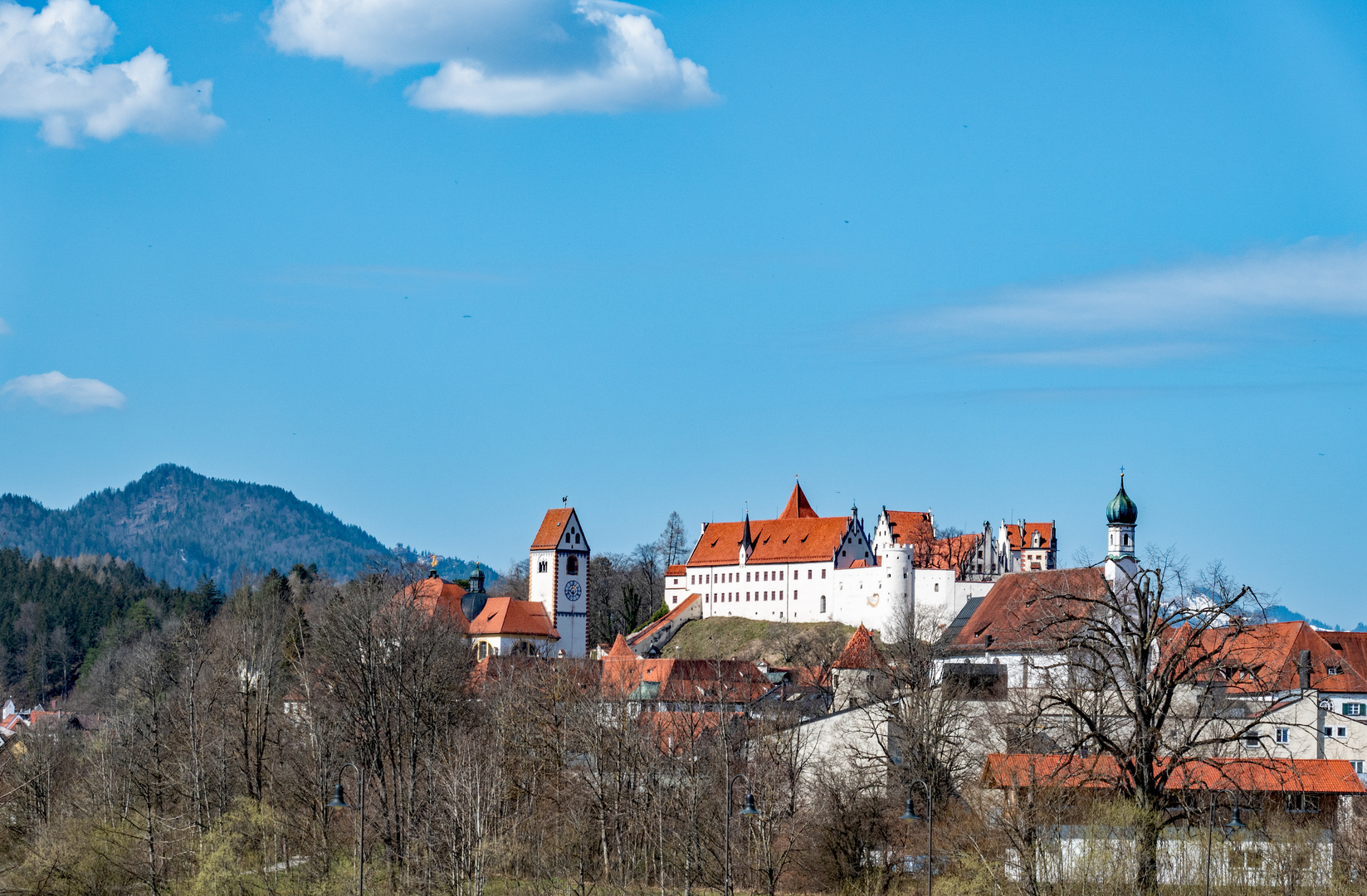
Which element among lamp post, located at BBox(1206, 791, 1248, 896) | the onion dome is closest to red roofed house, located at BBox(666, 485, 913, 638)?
the onion dome

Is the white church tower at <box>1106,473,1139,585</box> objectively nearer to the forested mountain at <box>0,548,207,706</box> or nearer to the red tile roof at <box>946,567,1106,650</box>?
the red tile roof at <box>946,567,1106,650</box>

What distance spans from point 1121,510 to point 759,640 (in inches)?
1103

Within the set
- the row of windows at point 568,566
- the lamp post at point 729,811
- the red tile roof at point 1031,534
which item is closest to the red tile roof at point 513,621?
the row of windows at point 568,566

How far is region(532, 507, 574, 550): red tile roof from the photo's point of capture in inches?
4712

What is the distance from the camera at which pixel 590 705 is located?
62.2 metres

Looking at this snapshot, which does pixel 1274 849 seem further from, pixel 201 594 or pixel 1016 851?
pixel 201 594

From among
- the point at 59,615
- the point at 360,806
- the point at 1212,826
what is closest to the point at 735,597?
the point at 59,615

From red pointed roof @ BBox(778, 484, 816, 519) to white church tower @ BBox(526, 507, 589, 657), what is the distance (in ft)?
77.7

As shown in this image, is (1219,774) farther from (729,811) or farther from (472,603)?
(472,603)

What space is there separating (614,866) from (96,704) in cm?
8136

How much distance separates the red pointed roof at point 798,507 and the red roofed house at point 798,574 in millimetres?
2508

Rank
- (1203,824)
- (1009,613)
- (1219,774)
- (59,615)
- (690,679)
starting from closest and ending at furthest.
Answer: (1203,824) < (1219,774) < (690,679) < (1009,613) < (59,615)

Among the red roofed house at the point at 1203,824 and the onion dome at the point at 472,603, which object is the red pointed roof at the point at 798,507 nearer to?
the onion dome at the point at 472,603

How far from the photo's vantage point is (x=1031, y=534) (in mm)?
143750
